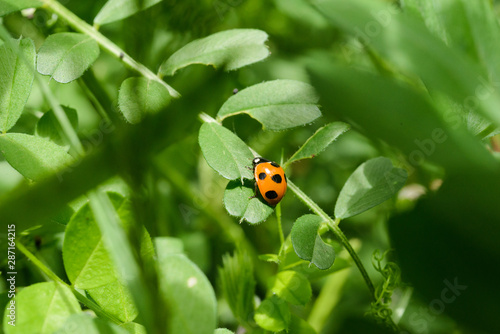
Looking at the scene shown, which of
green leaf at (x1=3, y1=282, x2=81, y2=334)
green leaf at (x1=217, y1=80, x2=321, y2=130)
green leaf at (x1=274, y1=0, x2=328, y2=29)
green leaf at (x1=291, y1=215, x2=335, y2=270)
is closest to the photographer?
green leaf at (x1=3, y1=282, x2=81, y2=334)

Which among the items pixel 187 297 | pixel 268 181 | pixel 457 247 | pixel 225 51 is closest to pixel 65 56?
pixel 225 51

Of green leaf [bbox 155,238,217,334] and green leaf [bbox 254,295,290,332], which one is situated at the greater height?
green leaf [bbox 155,238,217,334]

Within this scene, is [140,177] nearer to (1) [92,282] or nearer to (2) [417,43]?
(1) [92,282]

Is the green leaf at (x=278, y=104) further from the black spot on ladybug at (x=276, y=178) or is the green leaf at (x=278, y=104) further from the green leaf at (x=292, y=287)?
the green leaf at (x=292, y=287)

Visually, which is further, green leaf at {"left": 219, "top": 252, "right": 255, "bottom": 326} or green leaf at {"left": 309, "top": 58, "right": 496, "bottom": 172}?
green leaf at {"left": 219, "top": 252, "right": 255, "bottom": 326}

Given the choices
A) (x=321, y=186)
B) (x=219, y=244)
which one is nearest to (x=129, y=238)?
(x=219, y=244)

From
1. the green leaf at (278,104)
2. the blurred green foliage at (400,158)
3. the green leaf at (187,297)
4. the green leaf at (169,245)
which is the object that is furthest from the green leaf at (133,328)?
the green leaf at (278,104)

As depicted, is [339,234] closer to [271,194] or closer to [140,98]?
[271,194]

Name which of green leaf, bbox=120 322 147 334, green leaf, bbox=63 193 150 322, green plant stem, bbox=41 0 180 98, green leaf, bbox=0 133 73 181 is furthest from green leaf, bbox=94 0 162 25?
green leaf, bbox=120 322 147 334

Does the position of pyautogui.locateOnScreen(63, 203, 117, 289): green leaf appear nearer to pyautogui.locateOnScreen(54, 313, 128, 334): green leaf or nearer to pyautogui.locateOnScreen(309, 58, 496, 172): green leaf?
pyautogui.locateOnScreen(54, 313, 128, 334): green leaf
